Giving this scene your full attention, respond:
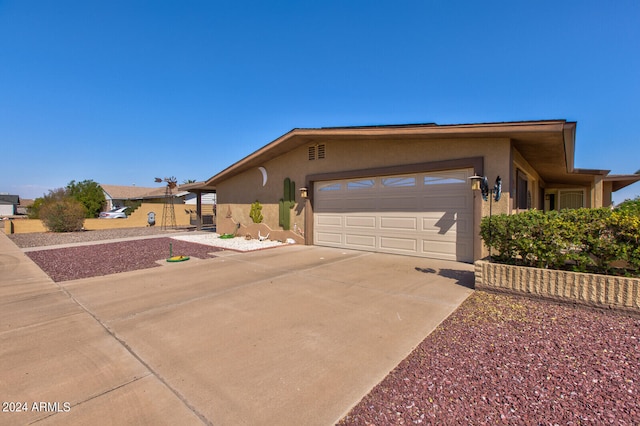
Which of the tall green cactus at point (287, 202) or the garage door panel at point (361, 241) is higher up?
the tall green cactus at point (287, 202)

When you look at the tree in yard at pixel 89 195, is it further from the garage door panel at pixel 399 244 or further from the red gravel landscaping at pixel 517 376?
the red gravel landscaping at pixel 517 376

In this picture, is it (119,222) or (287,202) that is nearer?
(287,202)

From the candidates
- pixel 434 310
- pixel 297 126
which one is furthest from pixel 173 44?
pixel 434 310

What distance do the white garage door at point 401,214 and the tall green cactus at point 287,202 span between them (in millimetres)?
1238

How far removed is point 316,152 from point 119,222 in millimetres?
19965

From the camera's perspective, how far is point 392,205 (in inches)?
360

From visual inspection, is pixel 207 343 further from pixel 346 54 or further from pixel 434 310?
pixel 346 54

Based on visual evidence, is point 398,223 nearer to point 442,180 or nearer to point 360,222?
point 360,222

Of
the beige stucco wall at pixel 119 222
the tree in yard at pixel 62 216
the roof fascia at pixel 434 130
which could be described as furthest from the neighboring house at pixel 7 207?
the roof fascia at pixel 434 130

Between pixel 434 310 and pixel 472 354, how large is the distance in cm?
130

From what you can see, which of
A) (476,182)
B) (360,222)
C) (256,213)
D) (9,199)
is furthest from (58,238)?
(9,199)

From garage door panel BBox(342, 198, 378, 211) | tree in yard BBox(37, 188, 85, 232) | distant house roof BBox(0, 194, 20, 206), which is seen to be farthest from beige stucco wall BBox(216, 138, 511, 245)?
distant house roof BBox(0, 194, 20, 206)

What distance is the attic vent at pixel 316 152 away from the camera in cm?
1112

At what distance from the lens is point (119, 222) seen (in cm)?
2341
